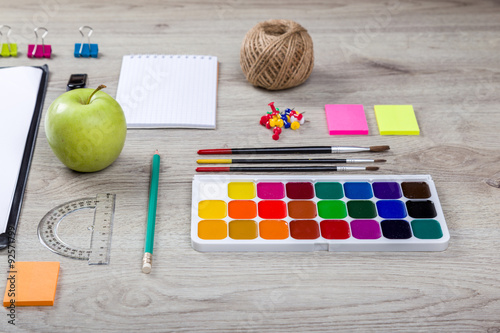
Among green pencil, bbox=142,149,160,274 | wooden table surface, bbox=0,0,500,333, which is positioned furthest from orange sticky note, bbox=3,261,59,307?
green pencil, bbox=142,149,160,274

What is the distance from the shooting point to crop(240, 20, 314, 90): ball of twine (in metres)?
1.12

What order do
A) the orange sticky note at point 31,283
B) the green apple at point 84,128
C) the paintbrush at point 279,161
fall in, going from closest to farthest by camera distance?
1. the orange sticky note at point 31,283
2. the green apple at point 84,128
3. the paintbrush at point 279,161

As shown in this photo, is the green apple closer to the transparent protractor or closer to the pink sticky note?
the transparent protractor

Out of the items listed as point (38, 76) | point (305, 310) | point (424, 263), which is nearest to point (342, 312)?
point (305, 310)

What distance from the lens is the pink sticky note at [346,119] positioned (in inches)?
44.2

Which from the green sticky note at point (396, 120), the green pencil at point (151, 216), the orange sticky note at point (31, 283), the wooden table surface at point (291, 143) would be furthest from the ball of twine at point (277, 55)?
the orange sticky note at point (31, 283)

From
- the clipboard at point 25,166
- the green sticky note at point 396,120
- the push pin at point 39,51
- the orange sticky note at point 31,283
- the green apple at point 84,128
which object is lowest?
the orange sticky note at point 31,283

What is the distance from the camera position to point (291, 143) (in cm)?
110

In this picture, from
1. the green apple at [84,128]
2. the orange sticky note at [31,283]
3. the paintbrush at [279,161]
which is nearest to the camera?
the orange sticky note at [31,283]

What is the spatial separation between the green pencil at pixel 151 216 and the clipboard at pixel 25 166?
226 millimetres

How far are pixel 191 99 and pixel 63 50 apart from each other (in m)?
0.39

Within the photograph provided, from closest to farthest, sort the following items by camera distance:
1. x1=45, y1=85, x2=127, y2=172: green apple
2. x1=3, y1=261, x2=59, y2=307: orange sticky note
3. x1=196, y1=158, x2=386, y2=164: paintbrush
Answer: x1=3, y1=261, x2=59, y2=307: orange sticky note, x1=45, y1=85, x2=127, y2=172: green apple, x1=196, y1=158, x2=386, y2=164: paintbrush

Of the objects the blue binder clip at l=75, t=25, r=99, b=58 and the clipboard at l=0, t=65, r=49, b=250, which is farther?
the blue binder clip at l=75, t=25, r=99, b=58

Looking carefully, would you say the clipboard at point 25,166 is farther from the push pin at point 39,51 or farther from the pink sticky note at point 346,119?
the pink sticky note at point 346,119
